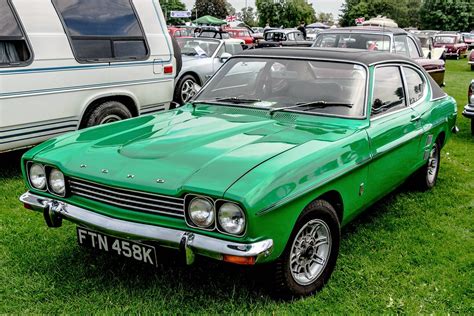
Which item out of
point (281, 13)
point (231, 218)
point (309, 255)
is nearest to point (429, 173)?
point (309, 255)

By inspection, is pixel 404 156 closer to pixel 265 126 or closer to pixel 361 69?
pixel 361 69

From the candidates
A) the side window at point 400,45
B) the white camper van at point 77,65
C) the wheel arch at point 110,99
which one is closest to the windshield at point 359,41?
the side window at point 400,45

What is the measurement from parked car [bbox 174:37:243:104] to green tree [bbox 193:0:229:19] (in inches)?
3025

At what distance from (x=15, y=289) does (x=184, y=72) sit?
283 inches

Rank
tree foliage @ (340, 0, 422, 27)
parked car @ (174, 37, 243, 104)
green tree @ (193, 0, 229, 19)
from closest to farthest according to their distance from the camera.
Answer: parked car @ (174, 37, 243, 104) < tree foliage @ (340, 0, 422, 27) < green tree @ (193, 0, 229, 19)

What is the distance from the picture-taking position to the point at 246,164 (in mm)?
2840

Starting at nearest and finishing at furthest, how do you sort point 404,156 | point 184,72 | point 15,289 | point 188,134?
point 15,289 < point 188,134 < point 404,156 < point 184,72

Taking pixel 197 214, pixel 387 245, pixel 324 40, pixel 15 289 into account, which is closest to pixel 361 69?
pixel 387 245

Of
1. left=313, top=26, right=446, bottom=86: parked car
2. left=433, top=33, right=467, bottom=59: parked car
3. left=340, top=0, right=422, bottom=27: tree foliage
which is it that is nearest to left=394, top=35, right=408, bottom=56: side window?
left=313, top=26, right=446, bottom=86: parked car

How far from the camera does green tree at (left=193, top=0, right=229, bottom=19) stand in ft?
282

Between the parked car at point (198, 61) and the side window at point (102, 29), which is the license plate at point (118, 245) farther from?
the parked car at point (198, 61)

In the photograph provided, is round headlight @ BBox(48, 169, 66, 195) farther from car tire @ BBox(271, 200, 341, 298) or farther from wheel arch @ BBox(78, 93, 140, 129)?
wheel arch @ BBox(78, 93, 140, 129)

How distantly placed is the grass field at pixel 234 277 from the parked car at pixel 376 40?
6.29 metres

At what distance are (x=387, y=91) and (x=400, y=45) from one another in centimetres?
680
